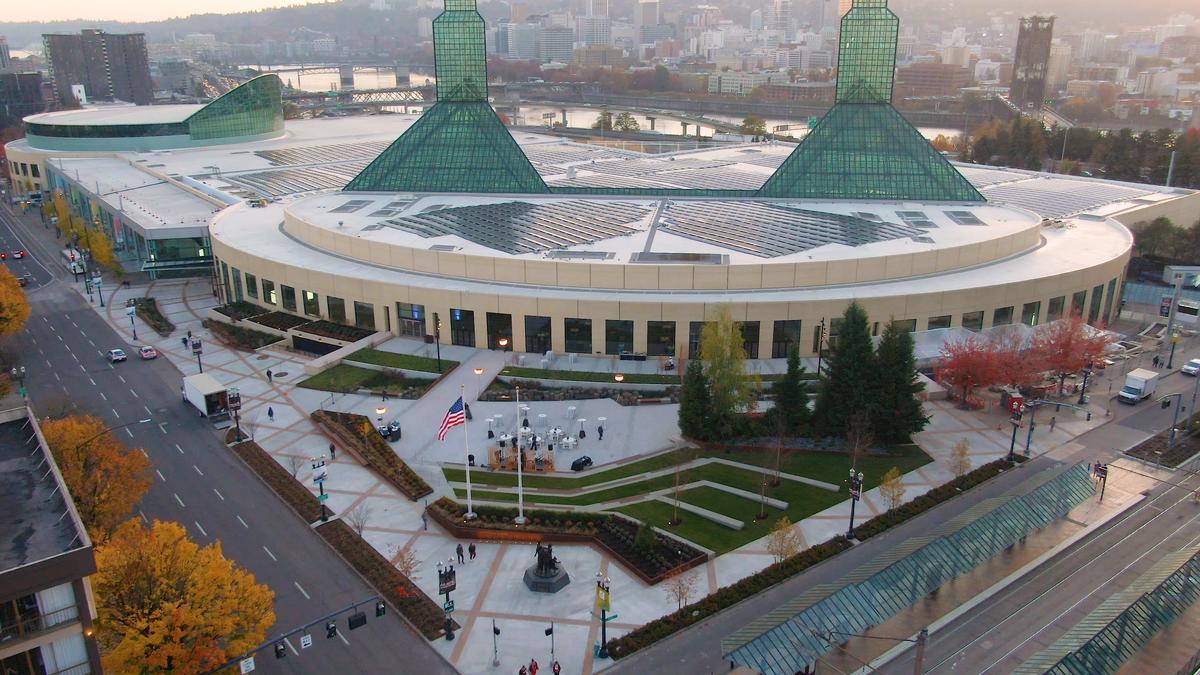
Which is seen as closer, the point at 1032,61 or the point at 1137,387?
the point at 1137,387

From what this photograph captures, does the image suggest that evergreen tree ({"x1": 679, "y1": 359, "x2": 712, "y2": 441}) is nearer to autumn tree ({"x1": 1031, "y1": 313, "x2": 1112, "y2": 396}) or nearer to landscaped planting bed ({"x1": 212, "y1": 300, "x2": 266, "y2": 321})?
autumn tree ({"x1": 1031, "y1": 313, "x2": 1112, "y2": 396})

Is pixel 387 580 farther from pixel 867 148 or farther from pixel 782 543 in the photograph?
pixel 867 148

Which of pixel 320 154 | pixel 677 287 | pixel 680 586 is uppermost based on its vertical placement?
pixel 320 154

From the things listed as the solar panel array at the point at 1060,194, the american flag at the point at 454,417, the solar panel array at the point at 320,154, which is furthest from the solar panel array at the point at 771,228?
the solar panel array at the point at 320,154

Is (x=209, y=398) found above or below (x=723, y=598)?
above

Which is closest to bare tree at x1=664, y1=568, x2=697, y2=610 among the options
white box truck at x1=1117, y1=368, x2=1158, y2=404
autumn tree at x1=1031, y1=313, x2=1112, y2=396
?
autumn tree at x1=1031, y1=313, x2=1112, y2=396

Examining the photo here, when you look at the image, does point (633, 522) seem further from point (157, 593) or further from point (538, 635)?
point (157, 593)

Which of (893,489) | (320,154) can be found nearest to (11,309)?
(893,489)

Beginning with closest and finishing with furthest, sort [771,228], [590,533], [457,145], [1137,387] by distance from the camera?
[590,533] < [1137,387] < [771,228] < [457,145]
